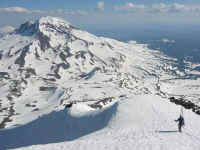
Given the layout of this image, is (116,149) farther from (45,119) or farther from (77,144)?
(45,119)

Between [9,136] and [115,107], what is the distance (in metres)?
42.9

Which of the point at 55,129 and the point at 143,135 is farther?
the point at 55,129

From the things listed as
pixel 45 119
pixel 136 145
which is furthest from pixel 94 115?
pixel 136 145

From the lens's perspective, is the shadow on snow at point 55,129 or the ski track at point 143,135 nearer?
the ski track at point 143,135

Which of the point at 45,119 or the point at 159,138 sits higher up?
the point at 159,138

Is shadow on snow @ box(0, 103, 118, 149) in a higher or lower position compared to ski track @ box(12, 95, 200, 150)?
lower

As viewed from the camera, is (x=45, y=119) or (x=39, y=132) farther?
(x=45, y=119)

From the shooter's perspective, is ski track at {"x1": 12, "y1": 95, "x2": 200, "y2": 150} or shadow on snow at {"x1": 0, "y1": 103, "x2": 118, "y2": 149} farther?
shadow on snow at {"x1": 0, "y1": 103, "x2": 118, "y2": 149}

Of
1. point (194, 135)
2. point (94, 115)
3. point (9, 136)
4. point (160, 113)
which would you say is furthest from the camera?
point (9, 136)

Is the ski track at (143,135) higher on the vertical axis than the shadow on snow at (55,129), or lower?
higher

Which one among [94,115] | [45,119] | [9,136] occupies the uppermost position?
[94,115]

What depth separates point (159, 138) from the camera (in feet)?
110

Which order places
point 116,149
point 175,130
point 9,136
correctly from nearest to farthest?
point 116,149 → point 175,130 → point 9,136

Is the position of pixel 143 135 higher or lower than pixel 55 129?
higher
